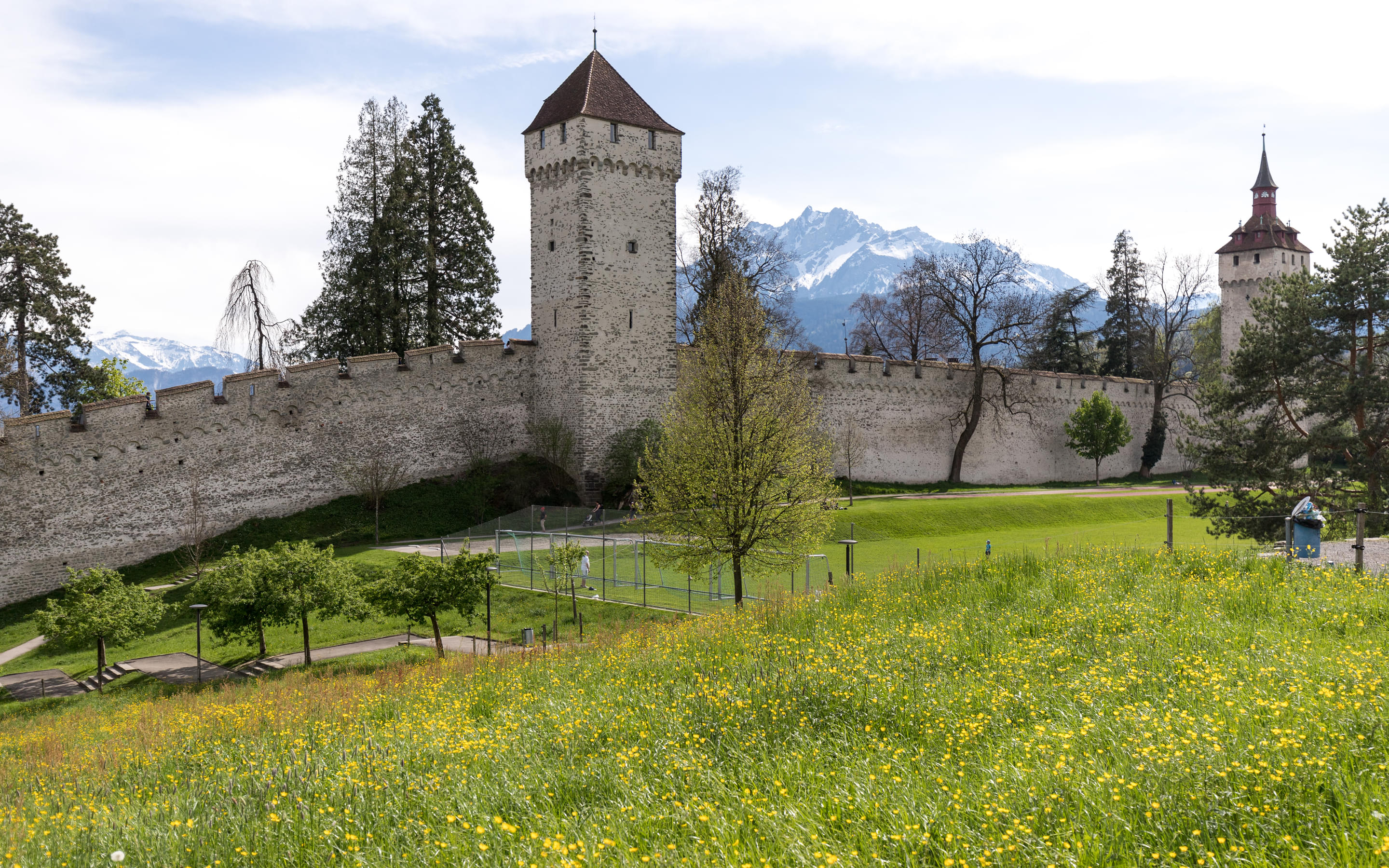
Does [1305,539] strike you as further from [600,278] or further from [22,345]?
[22,345]

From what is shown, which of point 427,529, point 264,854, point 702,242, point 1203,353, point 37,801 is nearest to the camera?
point 264,854

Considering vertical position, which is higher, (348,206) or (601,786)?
(348,206)

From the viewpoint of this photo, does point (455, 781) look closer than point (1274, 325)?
Yes

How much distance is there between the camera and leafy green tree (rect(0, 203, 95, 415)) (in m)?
32.5

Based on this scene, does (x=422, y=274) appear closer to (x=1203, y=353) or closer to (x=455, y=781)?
(x=455, y=781)

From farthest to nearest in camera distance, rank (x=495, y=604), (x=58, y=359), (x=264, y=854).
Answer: (x=58, y=359)
(x=495, y=604)
(x=264, y=854)

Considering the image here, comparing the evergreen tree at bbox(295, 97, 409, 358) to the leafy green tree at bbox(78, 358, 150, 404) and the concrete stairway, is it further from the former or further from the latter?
the concrete stairway

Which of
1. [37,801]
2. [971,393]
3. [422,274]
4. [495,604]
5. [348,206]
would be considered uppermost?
[348,206]

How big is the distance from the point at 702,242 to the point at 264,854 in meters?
36.9

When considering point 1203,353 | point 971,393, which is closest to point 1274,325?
point 971,393

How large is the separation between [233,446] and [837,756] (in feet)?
86.4

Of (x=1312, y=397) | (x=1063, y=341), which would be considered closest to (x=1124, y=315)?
(x=1063, y=341)

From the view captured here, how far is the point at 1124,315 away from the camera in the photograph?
54.9m

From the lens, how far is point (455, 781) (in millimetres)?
5957
